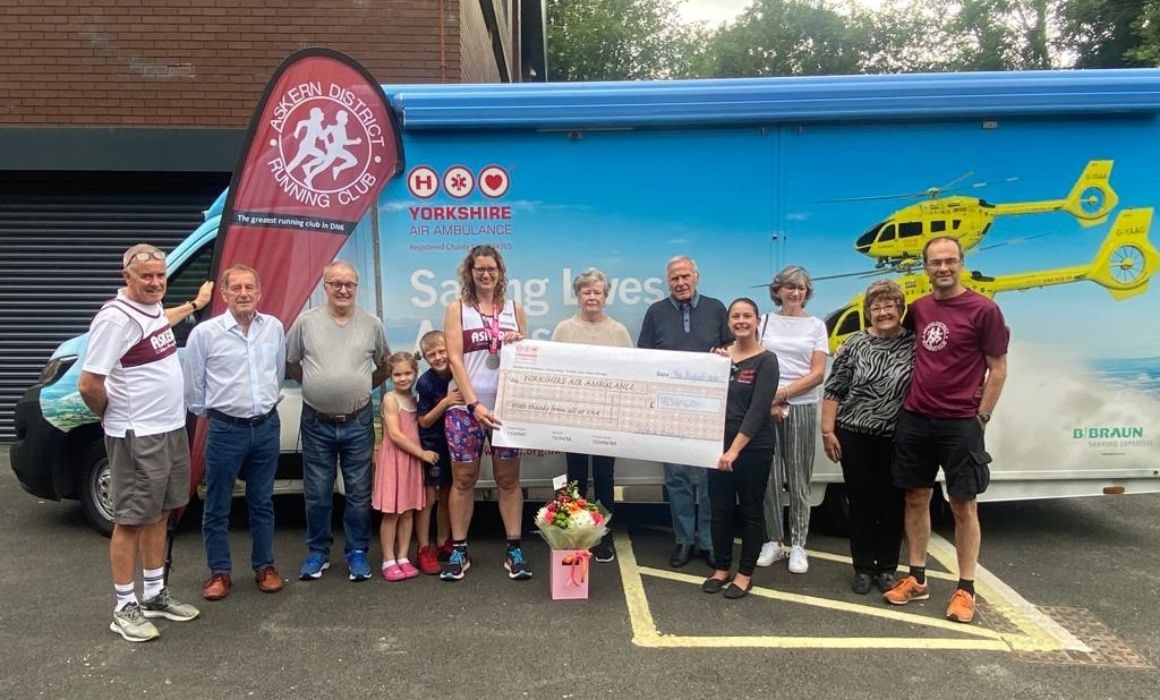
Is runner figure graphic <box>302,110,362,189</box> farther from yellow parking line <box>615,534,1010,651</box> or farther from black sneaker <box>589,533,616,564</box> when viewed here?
yellow parking line <box>615,534,1010,651</box>

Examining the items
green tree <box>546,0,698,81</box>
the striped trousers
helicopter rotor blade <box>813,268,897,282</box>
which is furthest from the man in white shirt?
green tree <box>546,0,698,81</box>

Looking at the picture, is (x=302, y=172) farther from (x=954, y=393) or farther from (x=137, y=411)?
(x=954, y=393)

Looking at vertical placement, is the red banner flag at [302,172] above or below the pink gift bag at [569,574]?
above

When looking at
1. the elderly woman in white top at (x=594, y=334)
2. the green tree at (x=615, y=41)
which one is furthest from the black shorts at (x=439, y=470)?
the green tree at (x=615, y=41)

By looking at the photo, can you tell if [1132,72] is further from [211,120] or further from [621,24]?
[621,24]

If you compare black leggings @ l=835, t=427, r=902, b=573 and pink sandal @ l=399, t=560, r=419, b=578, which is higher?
black leggings @ l=835, t=427, r=902, b=573

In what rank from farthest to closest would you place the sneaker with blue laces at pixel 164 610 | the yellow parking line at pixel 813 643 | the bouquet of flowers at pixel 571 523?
the bouquet of flowers at pixel 571 523
the sneaker with blue laces at pixel 164 610
the yellow parking line at pixel 813 643

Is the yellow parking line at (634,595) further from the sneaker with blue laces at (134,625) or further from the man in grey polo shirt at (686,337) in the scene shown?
the sneaker with blue laces at (134,625)

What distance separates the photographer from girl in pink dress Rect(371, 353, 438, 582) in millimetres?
4215

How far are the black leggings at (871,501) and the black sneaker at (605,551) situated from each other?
134 centimetres

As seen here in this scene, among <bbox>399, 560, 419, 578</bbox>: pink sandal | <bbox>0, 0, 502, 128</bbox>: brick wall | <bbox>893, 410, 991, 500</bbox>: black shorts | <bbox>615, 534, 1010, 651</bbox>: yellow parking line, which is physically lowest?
<bbox>615, 534, 1010, 651</bbox>: yellow parking line

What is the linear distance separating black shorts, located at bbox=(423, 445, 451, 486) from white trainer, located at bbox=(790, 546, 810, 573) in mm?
2010

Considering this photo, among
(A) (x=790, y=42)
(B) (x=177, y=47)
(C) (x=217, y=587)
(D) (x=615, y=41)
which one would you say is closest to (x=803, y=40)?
(A) (x=790, y=42)

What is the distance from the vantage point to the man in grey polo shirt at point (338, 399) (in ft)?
13.1
